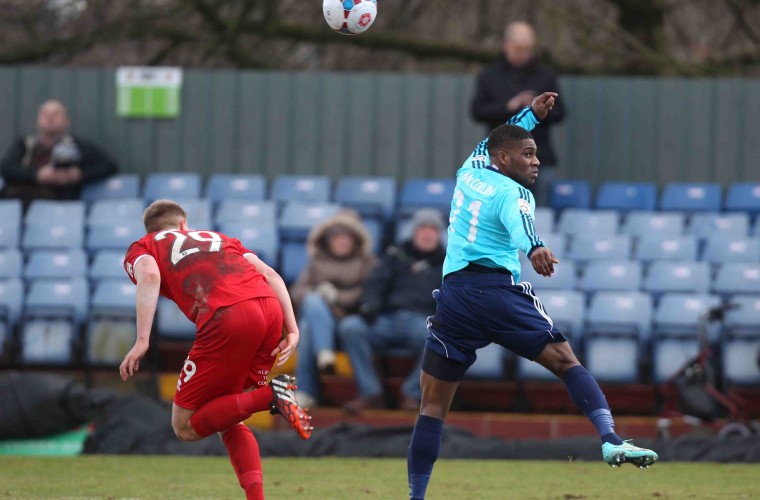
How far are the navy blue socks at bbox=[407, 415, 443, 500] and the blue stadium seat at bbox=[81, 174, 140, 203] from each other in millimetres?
7425

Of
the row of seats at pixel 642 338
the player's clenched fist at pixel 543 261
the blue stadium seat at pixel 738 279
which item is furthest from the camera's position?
the blue stadium seat at pixel 738 279

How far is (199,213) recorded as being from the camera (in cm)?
1264

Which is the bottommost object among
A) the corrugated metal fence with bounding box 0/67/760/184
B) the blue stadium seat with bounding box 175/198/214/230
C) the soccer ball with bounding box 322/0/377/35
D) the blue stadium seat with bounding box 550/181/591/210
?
the blue stadium seat with bounding box 175/198/214/230

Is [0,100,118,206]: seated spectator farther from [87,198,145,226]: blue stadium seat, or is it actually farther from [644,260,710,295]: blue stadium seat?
[644,260,710,295]: blue stadium seat

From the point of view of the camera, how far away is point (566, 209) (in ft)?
43.3

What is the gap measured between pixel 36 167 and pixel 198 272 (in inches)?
283

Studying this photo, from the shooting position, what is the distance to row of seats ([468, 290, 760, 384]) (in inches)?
426

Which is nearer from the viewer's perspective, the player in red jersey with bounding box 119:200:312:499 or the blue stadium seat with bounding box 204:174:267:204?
the player in red jersey with bounding box 119:200:312:499

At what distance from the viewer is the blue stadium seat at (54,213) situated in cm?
1277

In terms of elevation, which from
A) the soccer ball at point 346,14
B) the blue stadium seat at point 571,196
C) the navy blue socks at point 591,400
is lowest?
the navy blue socks at point 591,400

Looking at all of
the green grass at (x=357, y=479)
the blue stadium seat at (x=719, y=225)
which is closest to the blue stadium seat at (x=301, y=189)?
the blue stadium seat at (x=719, y=225)

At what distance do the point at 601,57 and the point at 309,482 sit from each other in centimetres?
901

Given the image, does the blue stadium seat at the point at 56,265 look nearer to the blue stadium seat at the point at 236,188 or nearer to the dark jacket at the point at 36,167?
the dark jacket at the point at 36,167

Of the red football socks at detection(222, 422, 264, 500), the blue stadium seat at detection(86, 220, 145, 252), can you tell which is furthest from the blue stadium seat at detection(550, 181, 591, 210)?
the red football socks at detection(222, 422, 264, 500)
